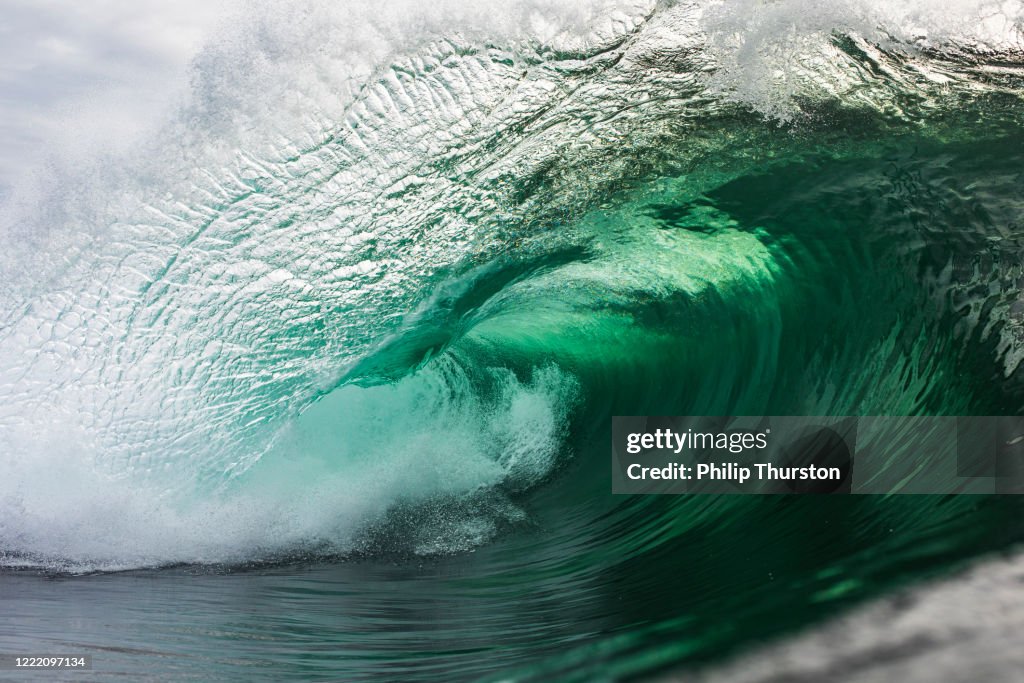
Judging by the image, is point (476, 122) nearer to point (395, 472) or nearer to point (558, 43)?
point (558, 43)

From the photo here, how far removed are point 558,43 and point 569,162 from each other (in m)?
0.51

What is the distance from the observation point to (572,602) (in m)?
2.43

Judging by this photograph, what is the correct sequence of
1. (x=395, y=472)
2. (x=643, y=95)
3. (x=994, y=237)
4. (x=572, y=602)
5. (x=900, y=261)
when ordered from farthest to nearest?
(x=395, y=472) < (x=643, y=95) < (x=900, y=261) < (x=994, y=237) < (x=572, y=602)

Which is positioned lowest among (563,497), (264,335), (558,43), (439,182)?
(563,497)

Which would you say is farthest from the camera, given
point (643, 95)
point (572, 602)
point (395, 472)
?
point (395, 472)

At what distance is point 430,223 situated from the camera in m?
3.64

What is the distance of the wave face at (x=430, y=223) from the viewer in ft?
10.8

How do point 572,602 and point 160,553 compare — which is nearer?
point 572,602

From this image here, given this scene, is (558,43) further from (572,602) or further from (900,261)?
(572,602)

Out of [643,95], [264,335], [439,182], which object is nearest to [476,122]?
[439,182]

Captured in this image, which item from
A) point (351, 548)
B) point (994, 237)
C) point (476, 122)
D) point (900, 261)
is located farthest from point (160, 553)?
point (994, 237)

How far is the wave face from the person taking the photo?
328cm

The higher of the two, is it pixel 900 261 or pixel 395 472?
pixel 900 261

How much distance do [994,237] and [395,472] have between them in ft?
9.63
